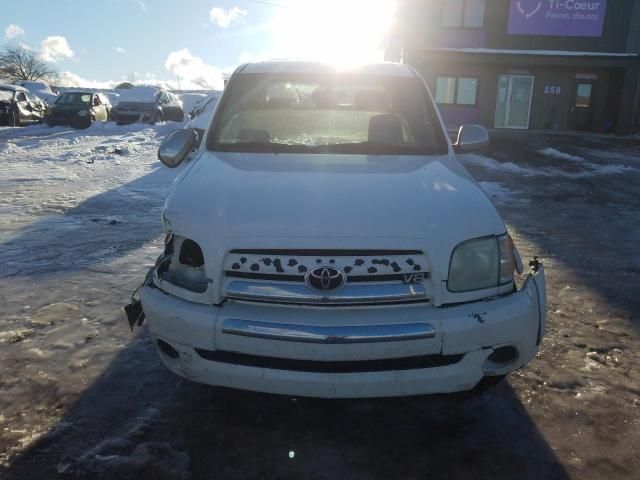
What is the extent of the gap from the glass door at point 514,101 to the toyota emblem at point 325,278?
21.8 metres

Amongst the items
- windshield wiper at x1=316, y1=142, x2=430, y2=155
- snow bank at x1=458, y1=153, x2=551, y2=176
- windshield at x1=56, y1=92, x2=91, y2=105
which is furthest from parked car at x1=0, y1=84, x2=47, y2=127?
windshield wiper at x1=316, y1=142, x2=430, y2=155

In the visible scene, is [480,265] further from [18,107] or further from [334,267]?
[18,107]

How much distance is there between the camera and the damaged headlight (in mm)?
2208

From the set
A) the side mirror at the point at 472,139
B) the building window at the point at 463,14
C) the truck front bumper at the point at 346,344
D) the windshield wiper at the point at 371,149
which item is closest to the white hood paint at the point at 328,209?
the truck front bumper at the point at 346,344

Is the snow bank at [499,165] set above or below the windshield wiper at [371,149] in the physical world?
below

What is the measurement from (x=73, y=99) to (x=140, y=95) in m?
2.47

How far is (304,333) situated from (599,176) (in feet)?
33.4

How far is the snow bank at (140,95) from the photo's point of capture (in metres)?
19.9

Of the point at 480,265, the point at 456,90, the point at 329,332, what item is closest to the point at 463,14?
the point at 456,90

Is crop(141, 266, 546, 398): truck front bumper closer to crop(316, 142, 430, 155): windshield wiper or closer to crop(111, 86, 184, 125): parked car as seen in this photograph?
crop(316, 142, 430, 155): windshield wiper

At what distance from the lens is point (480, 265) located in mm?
2209

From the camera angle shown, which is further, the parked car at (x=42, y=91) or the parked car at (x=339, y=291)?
the parked car at (x=42, y=91)

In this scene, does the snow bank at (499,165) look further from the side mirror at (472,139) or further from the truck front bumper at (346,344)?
the truck front bumper at (346,344)

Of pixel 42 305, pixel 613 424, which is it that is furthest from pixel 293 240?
pixel 42 305
